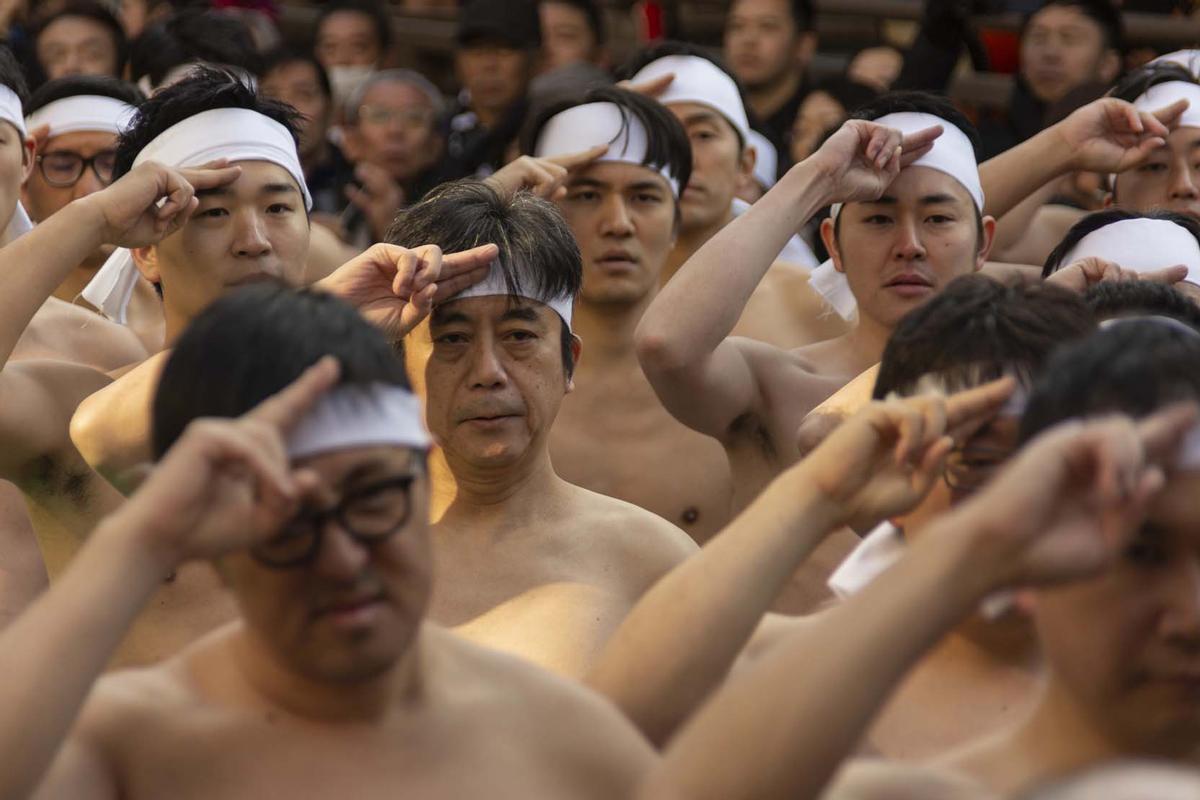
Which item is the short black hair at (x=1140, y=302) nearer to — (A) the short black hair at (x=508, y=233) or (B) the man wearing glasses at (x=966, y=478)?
(B) the man wearing glasses at (x=966, y=478)

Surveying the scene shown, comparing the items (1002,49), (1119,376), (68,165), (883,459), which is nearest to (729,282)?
(883,459)

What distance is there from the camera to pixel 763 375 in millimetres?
5516

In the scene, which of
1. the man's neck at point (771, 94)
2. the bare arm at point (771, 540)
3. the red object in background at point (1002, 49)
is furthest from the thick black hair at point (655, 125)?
the red object in background at point (1002, 49)

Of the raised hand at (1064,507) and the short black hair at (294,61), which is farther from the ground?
the raised hand at (1064,507)

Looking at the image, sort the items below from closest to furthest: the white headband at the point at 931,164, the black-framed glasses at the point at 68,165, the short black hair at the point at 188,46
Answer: the white headband at the point at 931,164 → the black-framed glasses at the point at 68,165 → the short black hair at the point at 188,46

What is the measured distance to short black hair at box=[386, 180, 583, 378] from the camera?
15.4ft

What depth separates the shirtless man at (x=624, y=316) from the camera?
5.92 m

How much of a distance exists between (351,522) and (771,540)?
650mm

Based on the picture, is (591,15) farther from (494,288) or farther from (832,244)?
(494,288)

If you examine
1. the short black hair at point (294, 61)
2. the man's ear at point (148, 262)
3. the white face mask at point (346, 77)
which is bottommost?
the white face mask at point (346, 77)

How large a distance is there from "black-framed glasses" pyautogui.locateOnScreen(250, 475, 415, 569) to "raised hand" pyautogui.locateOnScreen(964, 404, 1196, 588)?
76cm

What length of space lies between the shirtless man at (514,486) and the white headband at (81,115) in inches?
96.1

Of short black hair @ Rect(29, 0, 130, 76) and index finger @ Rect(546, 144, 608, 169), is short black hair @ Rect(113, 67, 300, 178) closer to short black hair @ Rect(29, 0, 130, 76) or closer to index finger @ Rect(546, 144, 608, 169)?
index finger @ Rect(546, 144, 608, 169)

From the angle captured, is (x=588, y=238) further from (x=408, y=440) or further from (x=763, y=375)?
(x=408, y=440)
